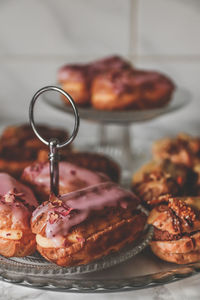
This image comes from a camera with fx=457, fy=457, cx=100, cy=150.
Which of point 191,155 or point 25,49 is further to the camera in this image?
point 25,49

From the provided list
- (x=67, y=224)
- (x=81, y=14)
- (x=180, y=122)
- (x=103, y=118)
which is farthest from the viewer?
(x=180, y=122)

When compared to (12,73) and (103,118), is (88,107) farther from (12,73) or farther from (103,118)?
(12,73)

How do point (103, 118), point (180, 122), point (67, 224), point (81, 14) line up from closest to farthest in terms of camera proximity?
point (67, 224), point (103, 118), point (81, 14), point (180, 122)

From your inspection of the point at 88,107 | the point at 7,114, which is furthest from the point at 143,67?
the point at 7,114

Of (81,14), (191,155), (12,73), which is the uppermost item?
(81,14)

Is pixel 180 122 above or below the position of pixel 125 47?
below

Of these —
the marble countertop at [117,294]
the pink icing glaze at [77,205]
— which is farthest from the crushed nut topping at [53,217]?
the marble countertop at [117,294]

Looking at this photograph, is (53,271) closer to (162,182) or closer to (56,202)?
(56,202)

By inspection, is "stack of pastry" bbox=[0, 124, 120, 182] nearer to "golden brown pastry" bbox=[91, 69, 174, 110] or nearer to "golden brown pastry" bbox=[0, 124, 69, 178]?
"golden brown pastry" bbox=[0, 124, 69, 178]
